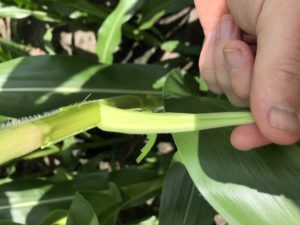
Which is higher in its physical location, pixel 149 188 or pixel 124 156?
pixel 149 188

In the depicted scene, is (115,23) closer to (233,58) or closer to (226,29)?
(226,29)

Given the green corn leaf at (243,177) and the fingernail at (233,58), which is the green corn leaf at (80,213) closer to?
the green corn leaf at (243,177)

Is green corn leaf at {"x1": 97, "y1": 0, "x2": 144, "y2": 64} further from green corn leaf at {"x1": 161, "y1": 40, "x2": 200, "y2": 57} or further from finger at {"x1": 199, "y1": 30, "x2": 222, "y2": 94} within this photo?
finger at {"x1": 199, "y1": 30, "x2": 222, "y2": 94}

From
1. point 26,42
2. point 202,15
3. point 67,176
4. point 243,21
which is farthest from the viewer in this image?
point 26,42

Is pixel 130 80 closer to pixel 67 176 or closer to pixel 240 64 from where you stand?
pixel 67 176

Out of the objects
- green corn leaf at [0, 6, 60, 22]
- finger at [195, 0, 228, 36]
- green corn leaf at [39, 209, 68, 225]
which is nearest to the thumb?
finger at [195, 0, 228, 36]

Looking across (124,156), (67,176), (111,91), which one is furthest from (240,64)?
(124,156)

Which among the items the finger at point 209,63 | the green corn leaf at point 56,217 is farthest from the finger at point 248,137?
the green corn leaf at point 56,217
